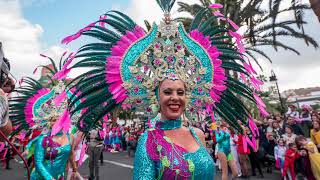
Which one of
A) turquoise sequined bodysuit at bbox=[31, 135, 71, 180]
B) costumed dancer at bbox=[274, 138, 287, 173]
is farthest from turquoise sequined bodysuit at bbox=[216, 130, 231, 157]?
turquoise sequined bodysuit at bbox=[31, 135, 71, 180]

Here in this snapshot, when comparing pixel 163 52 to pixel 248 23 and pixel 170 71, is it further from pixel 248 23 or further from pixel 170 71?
pixel 248 23

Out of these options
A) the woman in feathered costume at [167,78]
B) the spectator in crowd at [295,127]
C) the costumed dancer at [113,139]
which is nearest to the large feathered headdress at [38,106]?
the woman in feathered costume at [167,78]

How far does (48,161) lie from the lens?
5.43 meters

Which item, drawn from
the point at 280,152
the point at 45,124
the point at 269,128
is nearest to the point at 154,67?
the point at 45,124

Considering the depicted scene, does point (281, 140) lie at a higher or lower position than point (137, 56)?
lower

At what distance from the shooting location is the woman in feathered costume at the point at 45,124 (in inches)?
211

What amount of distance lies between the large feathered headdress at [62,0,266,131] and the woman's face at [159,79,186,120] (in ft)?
0.25

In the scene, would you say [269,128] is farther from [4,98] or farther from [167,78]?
[4,98]

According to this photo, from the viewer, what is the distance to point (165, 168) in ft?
8.75

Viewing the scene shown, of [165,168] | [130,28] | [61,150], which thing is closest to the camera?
[165,168]

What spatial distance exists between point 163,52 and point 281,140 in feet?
24.5

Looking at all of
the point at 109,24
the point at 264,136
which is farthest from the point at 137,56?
the point at 264,136

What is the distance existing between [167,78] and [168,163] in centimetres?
76

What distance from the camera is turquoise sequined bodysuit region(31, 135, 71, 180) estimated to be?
16.7 ft
